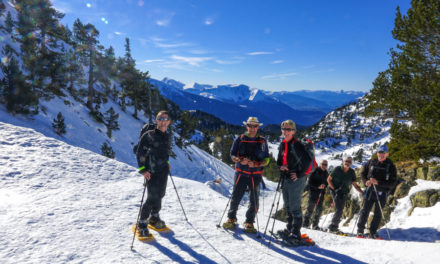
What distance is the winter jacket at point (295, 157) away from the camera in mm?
5148

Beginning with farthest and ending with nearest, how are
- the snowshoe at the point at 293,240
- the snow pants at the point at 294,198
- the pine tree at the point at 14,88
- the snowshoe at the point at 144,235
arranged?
the pine tree at the point at 14,88 < the snowshoe at the point at 293,240 < the snow pants at the point at 294,198 < the snowshoe at the point at 144,235

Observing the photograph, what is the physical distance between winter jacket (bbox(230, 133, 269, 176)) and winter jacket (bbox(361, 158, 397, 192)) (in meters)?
4.72

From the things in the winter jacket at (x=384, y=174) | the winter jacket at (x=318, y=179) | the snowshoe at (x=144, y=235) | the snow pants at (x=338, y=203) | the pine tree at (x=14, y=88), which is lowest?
the snow pants at (x=338, y=203)

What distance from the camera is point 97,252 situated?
14.3 ft

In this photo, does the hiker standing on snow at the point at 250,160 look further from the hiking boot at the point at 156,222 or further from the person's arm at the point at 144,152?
the person's arm at the point at 144,152

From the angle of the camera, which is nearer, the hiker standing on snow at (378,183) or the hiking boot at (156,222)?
the hiking boot at (156,222)

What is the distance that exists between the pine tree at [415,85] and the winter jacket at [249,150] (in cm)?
889

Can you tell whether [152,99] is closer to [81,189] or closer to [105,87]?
[105,87]

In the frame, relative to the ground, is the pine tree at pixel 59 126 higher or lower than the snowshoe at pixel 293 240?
higher

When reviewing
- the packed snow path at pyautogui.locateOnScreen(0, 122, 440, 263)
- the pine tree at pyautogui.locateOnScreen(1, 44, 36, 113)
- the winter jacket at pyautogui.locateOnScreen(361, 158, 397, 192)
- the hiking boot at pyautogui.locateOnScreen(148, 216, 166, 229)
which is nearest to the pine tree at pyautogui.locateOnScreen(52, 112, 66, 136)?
the pine tree at pyautogui.locateOnScreen(1, 44, 36, 113)

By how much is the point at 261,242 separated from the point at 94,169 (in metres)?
7.14

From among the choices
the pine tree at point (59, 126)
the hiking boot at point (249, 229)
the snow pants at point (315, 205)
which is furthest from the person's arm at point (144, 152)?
the pine tree at point (59, 126)

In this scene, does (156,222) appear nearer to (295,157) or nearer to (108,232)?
(108,232)

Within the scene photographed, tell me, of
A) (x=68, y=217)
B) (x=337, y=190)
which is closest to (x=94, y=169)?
(x=68, y=217)
